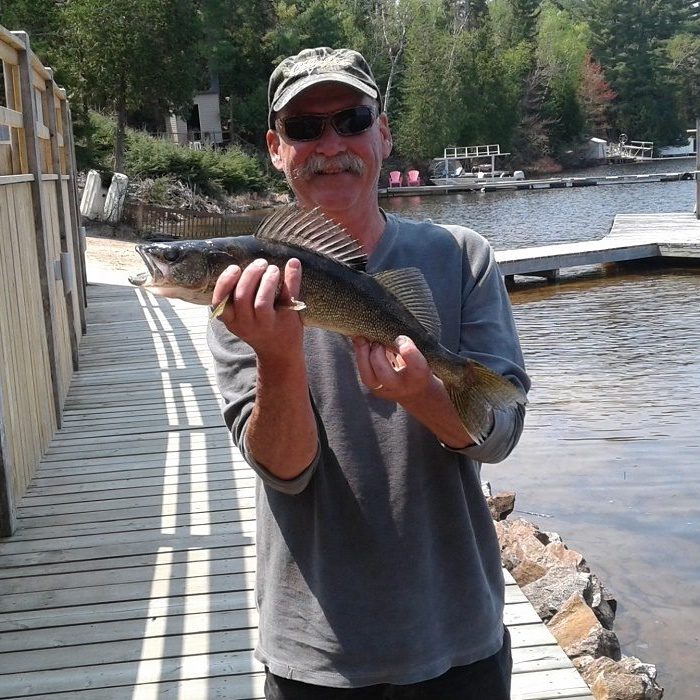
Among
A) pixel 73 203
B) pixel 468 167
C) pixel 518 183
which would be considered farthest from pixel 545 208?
pixel 73 203

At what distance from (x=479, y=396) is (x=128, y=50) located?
37998 mm

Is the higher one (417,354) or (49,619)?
(417,354)

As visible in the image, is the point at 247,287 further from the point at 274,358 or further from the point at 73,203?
the point at 73,203

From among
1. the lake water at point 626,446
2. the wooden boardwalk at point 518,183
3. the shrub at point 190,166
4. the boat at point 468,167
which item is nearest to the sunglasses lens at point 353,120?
the lake water at point 626,446

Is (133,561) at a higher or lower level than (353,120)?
lower

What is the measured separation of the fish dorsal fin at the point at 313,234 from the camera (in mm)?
1962

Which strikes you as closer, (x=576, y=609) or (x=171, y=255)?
(x=171, y=255)

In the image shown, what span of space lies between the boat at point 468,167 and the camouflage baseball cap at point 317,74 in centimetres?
5736

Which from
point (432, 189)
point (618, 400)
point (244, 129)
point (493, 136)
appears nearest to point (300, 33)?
point (244, 129)

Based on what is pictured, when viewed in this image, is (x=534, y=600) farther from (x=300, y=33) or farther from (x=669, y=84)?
(x=669, y=84)

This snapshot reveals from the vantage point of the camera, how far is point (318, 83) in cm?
226

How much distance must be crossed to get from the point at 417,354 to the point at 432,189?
56.7 meters

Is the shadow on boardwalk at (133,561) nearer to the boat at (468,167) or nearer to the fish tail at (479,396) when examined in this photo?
the fish tail at (479,396)

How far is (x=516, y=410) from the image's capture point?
7.04 feet
